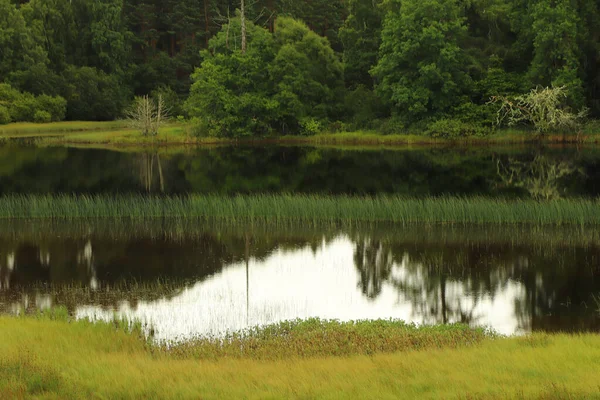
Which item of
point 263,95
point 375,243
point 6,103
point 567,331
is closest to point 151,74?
point 6,103

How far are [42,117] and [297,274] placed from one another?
62103mm

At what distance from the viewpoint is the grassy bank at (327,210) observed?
2498 centimetres

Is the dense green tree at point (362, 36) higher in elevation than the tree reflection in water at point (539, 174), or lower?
higher

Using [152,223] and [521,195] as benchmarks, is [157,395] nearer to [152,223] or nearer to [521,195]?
[152,223]

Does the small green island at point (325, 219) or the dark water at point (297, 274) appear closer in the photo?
the small green island at point (325, 219)

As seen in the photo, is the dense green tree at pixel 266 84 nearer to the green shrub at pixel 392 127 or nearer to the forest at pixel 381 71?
the forest at pixel 381 71

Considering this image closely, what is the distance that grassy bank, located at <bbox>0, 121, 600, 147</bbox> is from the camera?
2208 inches

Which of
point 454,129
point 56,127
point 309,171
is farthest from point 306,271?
point 56,127

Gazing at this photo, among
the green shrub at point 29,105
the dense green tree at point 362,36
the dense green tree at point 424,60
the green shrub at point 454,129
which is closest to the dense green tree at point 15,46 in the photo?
the green shrub at point 29,105

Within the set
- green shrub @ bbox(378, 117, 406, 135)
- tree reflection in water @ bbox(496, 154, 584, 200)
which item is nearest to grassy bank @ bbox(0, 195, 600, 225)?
tree reflection in water @ bbox(496, 154, 584, 200)

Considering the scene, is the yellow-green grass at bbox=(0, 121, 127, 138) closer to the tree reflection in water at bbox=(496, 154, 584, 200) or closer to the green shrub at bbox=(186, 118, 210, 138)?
the green shrub at bbox=(186, 118, 210, 138)

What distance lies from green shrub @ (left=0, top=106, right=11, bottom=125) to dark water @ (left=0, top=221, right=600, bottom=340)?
49.1m

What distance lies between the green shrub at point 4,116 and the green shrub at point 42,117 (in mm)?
3051

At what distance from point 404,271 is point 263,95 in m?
44.6
